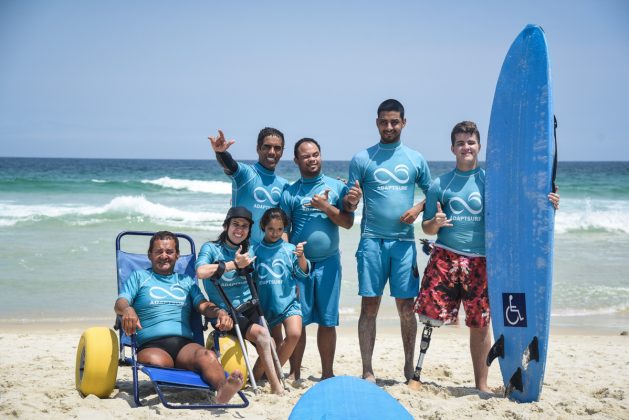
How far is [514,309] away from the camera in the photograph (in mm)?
4500

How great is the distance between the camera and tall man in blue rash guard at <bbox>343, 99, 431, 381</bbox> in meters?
4.83

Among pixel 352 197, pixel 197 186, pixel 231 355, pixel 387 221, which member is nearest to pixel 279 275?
pixel 231 355

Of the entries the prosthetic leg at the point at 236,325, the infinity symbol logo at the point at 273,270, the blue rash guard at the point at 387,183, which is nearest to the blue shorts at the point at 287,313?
the infinity symbol logo at the point at 273,270

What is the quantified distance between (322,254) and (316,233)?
0.16m

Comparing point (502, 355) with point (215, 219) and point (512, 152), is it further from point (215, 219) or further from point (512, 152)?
point (215, 219)

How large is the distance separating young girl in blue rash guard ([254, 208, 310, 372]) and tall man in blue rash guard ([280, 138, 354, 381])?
0.12m

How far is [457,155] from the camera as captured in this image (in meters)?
4.69

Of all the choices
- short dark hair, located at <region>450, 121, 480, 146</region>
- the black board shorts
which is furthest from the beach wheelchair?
short dark hair, located at <region>450, 121, 480, 146</region>

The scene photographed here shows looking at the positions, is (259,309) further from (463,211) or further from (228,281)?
(463,211)

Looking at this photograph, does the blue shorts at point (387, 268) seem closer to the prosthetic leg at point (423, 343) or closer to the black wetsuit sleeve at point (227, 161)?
the prosthetic leg at point (423, 343)

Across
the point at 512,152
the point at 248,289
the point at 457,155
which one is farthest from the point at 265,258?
the point at 512,152

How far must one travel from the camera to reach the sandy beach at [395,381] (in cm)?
421

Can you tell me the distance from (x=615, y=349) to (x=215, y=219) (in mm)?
14074

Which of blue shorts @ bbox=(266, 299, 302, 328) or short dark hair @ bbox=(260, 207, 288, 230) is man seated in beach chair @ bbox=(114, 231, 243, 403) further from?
short dark hair @ bbox=(260, 207, 288, 230)
